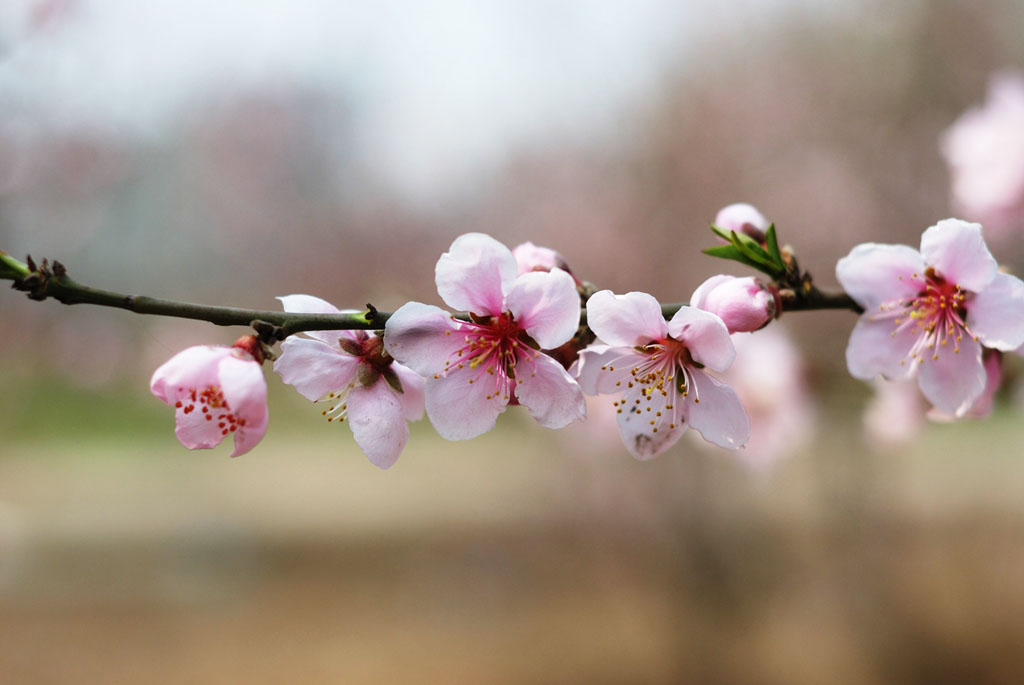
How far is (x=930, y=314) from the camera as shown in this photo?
3.08 feet

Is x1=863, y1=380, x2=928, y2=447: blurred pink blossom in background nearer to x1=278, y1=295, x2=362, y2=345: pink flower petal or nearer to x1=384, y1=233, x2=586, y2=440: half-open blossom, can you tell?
x1=384, y1=233, x2=586, y2=440: half-open blossom

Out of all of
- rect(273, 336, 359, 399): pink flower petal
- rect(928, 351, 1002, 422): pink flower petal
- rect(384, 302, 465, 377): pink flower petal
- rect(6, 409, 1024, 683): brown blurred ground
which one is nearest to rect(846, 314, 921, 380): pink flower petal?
rect(928, 351, 1002, 422): pink flower petal

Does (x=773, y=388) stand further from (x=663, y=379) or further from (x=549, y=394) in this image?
(x=549, y=394)

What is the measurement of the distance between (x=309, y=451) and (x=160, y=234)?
21.3 feet

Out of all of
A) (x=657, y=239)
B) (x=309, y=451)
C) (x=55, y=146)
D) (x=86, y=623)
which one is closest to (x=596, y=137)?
(x=657, y=239)

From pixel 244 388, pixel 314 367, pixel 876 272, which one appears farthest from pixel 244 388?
pixel 876 272

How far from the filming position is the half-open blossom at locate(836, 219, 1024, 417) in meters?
0.88

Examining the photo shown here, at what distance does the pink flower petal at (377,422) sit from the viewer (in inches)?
32.2

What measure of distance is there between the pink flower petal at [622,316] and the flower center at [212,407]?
0.38 meters

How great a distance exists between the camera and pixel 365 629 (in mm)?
7727

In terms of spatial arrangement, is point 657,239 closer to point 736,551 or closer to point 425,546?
point 736,551

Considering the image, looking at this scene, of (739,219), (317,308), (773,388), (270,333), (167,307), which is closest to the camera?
(167,307)

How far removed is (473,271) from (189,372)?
313 millimetres

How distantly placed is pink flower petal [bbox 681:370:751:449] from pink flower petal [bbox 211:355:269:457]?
0.48 meters
